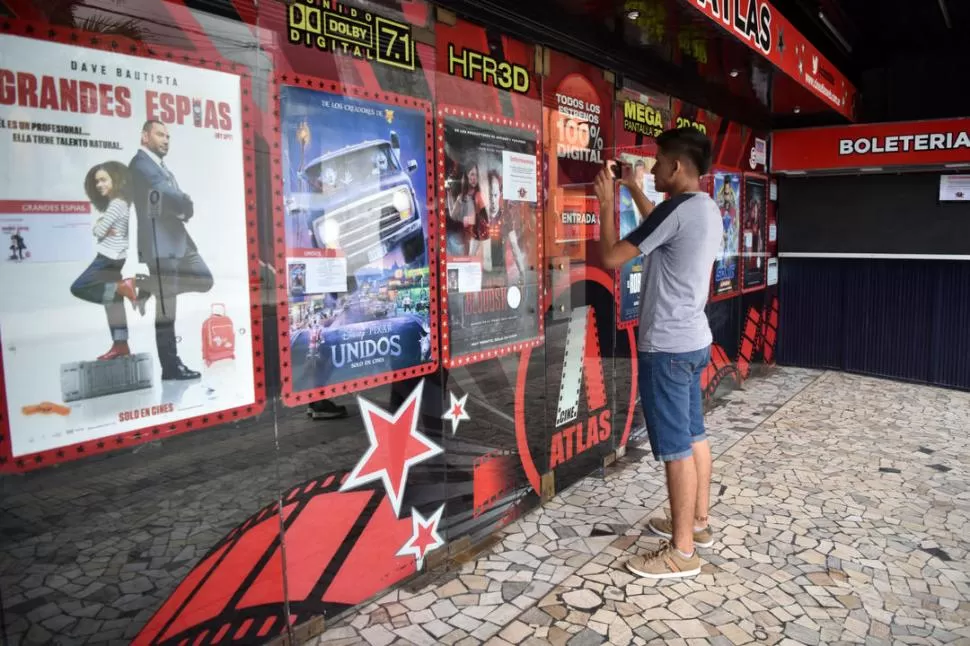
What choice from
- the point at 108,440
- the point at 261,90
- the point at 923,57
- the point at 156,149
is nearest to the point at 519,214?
the point at 261,90

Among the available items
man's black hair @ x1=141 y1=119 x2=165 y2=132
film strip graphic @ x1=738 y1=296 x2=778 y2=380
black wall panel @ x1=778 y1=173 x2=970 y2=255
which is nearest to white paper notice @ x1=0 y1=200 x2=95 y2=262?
man's black hair @ x1=141 y1=119 x2=165 y2=132

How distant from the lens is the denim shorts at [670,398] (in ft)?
9.14

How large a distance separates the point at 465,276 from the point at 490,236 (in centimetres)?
26

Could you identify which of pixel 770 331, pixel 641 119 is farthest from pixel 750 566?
pixel 770 331

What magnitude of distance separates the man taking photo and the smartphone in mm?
1114

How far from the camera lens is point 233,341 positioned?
6.73 ft

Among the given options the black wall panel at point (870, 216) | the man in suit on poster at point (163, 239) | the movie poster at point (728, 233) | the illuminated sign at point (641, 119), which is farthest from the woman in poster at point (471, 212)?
the black wall panel at point (870, 216)

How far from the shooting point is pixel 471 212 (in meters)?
2.95

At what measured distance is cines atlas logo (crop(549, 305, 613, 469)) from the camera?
12.0 ft

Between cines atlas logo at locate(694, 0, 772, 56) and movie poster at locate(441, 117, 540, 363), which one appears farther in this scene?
cines atlas logo at locate(694, 0, 772, 56)

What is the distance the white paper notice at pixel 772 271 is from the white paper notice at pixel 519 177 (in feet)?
14.0

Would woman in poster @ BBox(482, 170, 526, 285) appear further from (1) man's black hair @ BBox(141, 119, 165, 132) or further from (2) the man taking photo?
(1) man's black hair @ BBox(141, 119, 165, 132)

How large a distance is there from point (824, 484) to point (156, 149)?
3654mm

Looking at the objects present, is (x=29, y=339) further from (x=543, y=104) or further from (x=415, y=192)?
(x=543, y=104)
